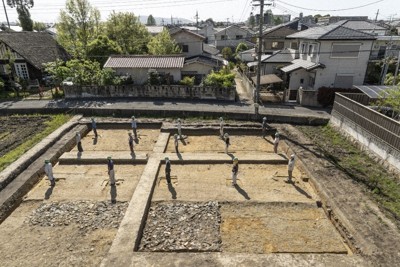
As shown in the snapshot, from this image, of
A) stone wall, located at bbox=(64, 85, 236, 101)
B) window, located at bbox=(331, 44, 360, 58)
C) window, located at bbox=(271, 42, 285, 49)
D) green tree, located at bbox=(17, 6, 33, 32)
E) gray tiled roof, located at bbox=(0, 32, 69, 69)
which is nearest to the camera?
window, located at bbox=(331, 44, 360, 58)

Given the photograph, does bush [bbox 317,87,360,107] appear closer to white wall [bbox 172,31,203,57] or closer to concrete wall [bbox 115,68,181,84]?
concrete wall [bbox 115,68,181,84]

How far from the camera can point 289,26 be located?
1626 inches

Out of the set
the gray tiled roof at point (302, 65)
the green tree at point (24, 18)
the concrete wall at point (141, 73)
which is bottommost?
the concrete wall at point (141, 73)

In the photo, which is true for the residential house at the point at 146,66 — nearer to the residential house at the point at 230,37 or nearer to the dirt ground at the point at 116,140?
the dirt ground at the point at 116,140

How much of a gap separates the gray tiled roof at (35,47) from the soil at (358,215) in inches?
1245

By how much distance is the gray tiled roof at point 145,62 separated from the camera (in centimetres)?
2769

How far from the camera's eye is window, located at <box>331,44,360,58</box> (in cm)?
2434

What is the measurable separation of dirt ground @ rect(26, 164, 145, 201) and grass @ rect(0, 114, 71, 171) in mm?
2421

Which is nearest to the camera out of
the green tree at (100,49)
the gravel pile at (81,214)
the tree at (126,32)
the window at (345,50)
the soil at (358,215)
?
the soil at (358,215)

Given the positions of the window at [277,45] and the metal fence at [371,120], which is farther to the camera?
the window at [277,45]

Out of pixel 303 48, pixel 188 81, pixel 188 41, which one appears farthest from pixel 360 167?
pixel 188 41

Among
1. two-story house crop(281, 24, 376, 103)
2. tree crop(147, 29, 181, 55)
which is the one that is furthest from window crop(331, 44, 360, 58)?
tree crop(147, 29, 181, 55)

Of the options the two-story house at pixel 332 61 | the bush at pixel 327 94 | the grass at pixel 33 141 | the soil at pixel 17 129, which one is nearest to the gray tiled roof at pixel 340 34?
the two-story house at pixel 332 61

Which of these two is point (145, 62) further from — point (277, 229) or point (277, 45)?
point (277, 229)
